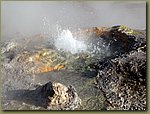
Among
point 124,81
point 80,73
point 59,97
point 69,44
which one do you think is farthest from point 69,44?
point 124,81

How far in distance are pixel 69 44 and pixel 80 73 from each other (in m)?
0.28

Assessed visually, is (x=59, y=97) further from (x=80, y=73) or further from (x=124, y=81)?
(x=124, y=81)

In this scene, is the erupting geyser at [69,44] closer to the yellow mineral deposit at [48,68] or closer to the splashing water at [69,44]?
the splashing water at [69,44]

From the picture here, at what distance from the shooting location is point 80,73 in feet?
10.5

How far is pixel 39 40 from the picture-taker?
10.5 feet

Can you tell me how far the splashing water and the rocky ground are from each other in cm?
4

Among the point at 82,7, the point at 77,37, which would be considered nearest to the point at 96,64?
the point at 77,37

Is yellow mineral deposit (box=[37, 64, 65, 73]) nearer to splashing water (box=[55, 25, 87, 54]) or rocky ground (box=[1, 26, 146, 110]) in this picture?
rocky ground (box=[1, 26, 146, 110])

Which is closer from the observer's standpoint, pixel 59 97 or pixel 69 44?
pixel 59 97

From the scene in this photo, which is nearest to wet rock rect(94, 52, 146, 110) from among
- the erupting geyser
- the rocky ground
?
the rocky ground

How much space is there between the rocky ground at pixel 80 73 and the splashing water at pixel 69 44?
40 mm

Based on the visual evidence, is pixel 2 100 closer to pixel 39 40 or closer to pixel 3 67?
pixel 3 67

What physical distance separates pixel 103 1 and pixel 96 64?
22.1 inches

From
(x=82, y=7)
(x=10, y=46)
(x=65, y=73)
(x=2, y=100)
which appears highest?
(x=82, y=7)
